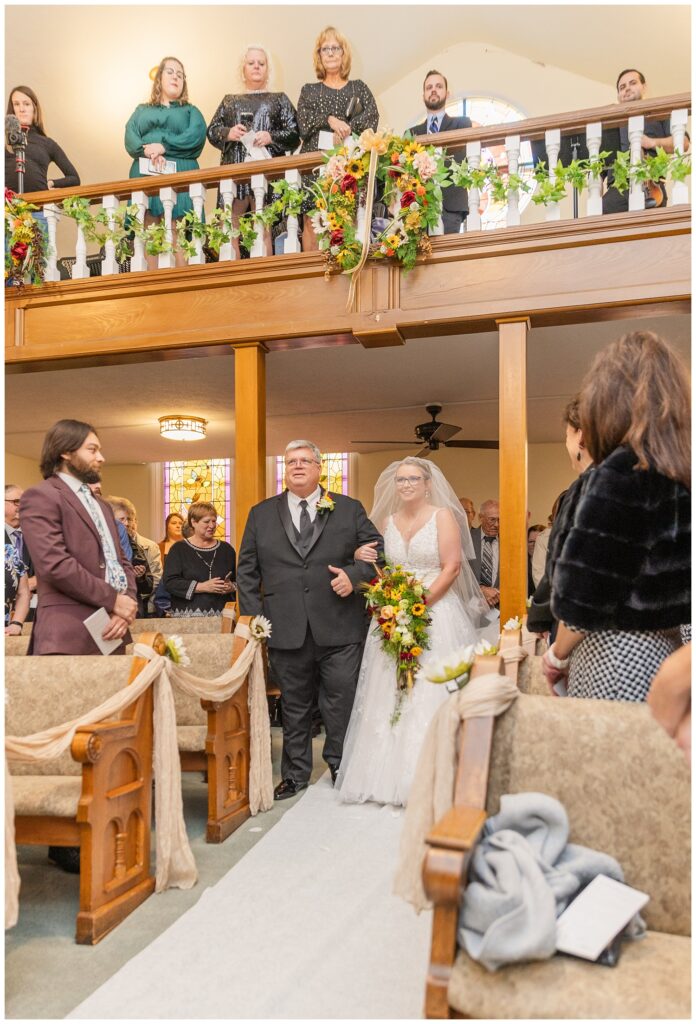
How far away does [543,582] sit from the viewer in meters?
2.78

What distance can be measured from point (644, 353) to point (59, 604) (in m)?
2.80

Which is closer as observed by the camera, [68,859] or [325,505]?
[68,859]

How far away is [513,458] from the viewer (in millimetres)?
5418

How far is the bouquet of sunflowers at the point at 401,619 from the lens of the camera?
4.72 meters

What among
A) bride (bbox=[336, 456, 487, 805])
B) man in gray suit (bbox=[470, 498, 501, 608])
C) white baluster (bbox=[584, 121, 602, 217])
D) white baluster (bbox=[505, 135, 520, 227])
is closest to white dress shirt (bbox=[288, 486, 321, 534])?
bride (bbox=[336, 456, 487, 805])

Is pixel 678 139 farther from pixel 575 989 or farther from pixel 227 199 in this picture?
pixel 575 989

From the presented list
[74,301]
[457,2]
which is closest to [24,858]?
[74,301]

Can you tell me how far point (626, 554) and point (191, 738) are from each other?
293 cm

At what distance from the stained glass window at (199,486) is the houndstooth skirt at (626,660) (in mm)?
12316

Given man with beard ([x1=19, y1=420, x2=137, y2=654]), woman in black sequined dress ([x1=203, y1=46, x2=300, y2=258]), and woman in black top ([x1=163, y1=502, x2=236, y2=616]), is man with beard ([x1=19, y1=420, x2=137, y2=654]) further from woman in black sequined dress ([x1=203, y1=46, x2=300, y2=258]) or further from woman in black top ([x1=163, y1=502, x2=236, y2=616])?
woman in black sequined dress ([x1=203, y1=46, x2=300, y2=258])

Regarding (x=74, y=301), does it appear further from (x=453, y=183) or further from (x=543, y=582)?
(x=543, y=582)

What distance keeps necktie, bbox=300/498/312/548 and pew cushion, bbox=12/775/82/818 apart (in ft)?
6.72

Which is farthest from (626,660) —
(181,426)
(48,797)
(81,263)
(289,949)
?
(181,426)

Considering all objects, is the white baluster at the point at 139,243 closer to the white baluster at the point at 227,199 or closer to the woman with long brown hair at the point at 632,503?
the white baluster at the point at 227,199
